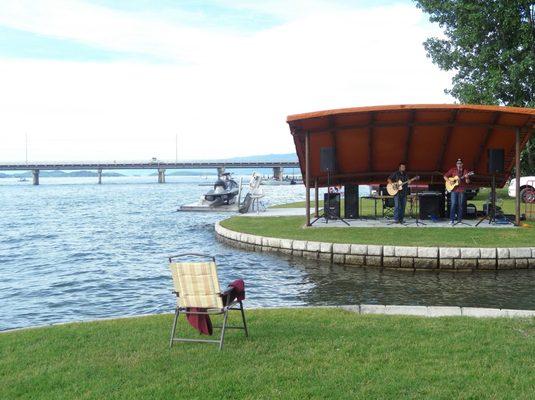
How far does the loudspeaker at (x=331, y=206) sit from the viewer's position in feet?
62.9

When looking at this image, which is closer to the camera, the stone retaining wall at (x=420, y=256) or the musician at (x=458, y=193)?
the stone retaining wall at (x=420, y=256)

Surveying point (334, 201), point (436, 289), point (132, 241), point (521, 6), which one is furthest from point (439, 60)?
point (436, 289)

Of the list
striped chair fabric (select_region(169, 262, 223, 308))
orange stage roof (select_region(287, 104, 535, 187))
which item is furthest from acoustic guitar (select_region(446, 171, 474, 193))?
striped chair fabric (select_region(169, 262, 223, 308))

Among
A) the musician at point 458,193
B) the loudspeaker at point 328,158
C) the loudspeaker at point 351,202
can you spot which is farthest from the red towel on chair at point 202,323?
the loudspeaker at point 351,202

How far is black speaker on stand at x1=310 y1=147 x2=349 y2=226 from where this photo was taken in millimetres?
17391

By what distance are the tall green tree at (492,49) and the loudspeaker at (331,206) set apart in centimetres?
1336

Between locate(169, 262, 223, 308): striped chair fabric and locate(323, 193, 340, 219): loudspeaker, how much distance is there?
13.3m

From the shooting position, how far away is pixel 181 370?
17.2 ft

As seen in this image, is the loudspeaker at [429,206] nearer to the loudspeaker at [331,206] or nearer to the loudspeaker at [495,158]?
the loudspeaker at [495,158]

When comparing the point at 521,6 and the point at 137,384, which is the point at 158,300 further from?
the point at 521,6

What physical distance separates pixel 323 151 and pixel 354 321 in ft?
35.7

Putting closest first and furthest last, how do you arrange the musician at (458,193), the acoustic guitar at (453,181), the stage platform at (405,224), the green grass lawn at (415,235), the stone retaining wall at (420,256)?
the stone retaining wall at (420,256) < the green grass lawn at (415,235) < the stage platform at (405,224) < the acoustic guitar at (453,181) < the musician at (458,193)

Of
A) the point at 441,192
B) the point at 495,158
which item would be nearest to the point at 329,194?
the point at 441,192

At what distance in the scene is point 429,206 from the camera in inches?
744
